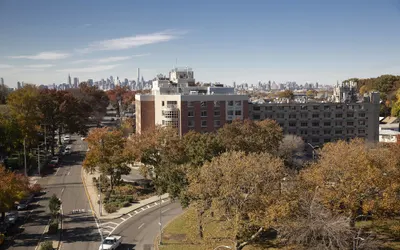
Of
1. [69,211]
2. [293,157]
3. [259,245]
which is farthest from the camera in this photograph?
[293,157]

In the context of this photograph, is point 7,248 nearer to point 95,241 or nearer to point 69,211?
point 95,241

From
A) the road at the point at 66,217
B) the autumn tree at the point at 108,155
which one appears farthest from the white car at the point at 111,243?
the autumn tree at the point at 108,155

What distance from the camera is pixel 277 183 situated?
29797mm

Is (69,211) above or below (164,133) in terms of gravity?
below

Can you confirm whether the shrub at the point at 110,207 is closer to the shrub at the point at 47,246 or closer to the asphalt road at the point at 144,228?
the asphalt road at the point at 144,228

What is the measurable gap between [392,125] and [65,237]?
93.9 metres

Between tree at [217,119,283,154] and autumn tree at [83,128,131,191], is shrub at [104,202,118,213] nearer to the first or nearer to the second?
autumn tree at [83,128,131,191]

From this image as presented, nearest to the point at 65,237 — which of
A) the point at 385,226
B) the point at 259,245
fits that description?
the point at 259,245

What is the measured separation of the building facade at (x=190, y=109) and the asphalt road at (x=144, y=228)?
2585 cm

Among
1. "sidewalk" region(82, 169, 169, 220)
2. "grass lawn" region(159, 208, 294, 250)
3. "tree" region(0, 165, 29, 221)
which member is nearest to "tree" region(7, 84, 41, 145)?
"sidewalk" region(82, 169, 169, 220)

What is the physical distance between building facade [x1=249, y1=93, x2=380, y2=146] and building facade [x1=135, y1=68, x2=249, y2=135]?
1284 centimetres

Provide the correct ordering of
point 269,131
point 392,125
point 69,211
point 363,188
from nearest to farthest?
point 363,188, point 69,211, point 269,131, point 392,125

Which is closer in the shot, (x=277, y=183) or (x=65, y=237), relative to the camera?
(x=277, y=183)

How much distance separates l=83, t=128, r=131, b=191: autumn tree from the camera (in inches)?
1986
